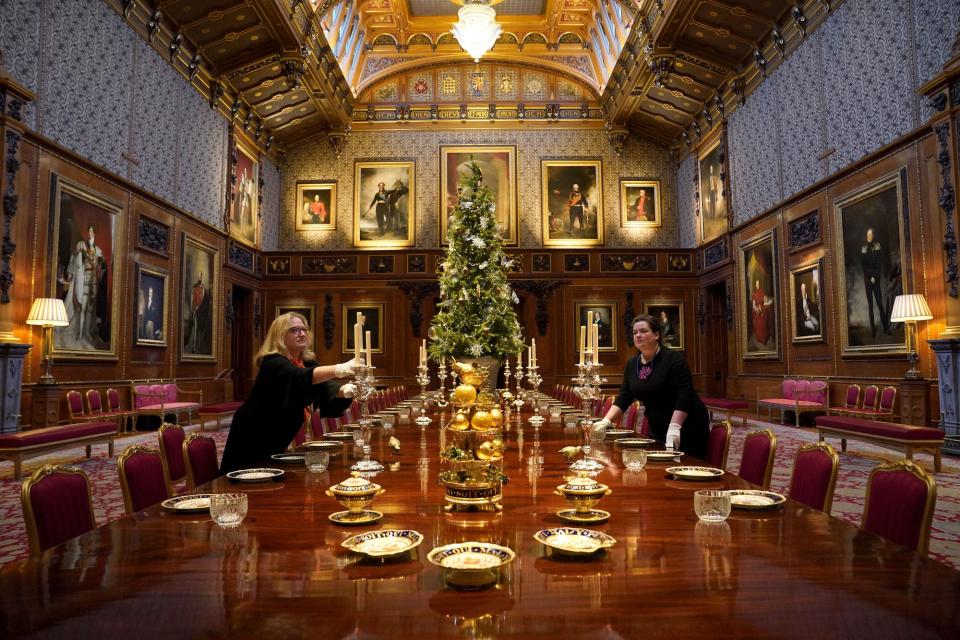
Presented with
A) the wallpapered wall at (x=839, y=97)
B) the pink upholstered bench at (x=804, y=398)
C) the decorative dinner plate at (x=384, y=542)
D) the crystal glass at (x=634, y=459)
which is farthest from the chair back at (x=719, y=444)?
the pink upholstered bench at (x=804, y=398)

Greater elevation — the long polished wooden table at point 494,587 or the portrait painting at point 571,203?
the portrait painting at point 571,203

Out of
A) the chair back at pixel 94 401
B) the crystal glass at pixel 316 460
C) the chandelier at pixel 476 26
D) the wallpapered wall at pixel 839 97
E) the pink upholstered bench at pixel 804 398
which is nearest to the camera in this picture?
the crystal glass at pixel 316 460

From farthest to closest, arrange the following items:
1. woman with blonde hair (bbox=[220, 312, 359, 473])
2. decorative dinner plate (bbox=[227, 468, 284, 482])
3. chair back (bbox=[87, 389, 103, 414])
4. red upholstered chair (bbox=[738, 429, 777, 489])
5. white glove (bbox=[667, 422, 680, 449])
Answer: chair back (bbox=[87, 389, 103, 414]), white glove (bbox=[667, 422, 680, 449]), woman with blonde hair (bbox=[220, 312, 359, 473]), red upholstered chair (bbox=[738, 429, 777, 489]), decorative dinner plate (bbox=[227, 468, 284, 482])

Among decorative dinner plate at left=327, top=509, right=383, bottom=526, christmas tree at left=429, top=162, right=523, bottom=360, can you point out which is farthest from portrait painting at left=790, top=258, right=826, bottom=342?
decorative dinner plate at left=327, top=509, right=383, bottom=526

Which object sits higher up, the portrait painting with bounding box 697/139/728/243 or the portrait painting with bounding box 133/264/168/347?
the portrait painting with bounding box 697/139/728/243

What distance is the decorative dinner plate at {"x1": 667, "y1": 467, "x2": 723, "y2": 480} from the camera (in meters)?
2.60

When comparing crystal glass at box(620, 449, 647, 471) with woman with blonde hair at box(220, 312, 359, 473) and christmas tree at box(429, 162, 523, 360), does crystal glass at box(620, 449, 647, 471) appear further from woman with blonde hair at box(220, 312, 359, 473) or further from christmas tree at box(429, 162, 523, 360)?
christmas tree at box(429, 162, 523, 360)

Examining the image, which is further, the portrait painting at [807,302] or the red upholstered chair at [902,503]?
the portrait painting at [807,302]

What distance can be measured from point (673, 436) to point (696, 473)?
3.84ft

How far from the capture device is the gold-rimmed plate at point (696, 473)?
8.53ft

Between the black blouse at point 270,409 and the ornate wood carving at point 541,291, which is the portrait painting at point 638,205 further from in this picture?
the black blouse at point 270,409

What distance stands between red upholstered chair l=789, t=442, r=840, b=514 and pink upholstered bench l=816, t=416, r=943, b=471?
4.58 meters

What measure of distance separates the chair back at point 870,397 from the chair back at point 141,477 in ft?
28.9

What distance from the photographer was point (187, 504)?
215 centimetres
